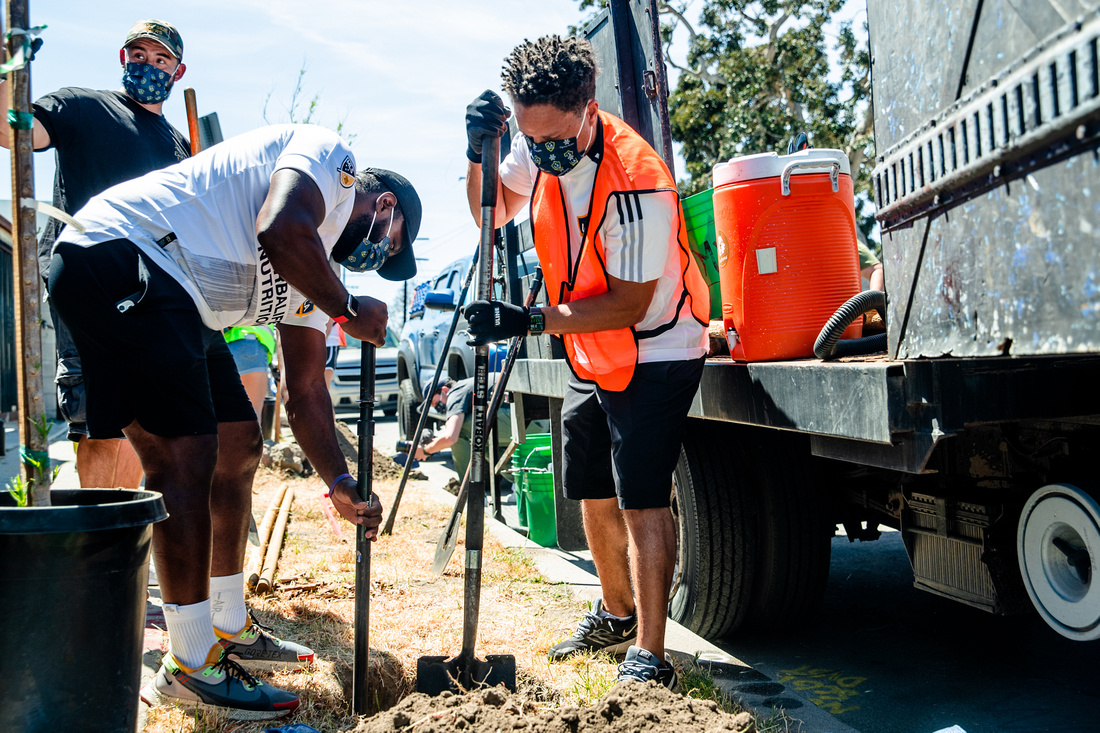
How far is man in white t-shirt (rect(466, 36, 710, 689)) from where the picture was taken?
2639 millimetres

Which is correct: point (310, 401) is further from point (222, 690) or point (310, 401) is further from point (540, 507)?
point (540, 507)

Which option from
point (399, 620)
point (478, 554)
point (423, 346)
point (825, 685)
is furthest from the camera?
point (423, 346)

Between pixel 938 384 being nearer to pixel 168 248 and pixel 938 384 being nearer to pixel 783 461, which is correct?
pixel 783 461

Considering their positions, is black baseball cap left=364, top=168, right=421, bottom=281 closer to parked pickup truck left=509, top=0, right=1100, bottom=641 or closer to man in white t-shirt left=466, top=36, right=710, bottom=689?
man in white t-shirt left=466, top=36, right=710, bottom=689

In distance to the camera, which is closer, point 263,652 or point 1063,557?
point 1063,557

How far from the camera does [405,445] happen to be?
29.3 feet

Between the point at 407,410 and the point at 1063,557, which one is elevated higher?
the point at 407,410

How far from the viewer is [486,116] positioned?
9.95 ft

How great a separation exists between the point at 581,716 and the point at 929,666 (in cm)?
165

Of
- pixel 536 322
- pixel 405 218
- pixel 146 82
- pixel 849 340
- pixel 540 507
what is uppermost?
pixel 146 82

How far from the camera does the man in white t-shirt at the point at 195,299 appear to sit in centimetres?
237

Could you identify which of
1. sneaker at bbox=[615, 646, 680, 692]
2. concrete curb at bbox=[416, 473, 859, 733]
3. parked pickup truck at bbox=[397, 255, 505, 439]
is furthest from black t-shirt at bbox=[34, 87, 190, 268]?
parked pickup truck at bbox=[397, 255, 505, 439]

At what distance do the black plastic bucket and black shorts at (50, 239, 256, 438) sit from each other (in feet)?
1.66

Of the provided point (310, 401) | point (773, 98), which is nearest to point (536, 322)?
point (310, 401)
